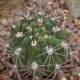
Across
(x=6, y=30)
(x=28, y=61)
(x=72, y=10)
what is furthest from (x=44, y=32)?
(x=72, y=10)

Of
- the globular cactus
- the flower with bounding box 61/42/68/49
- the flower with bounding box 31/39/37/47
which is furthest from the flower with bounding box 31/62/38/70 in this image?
the flower with bounding box 61/42/68/49

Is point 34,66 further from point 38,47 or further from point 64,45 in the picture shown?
point 64,45

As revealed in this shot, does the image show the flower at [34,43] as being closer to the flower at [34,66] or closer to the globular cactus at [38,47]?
the globular cactus at [38,47]

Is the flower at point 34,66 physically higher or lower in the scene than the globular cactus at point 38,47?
lower

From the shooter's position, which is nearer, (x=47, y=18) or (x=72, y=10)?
(x=47, y=18)

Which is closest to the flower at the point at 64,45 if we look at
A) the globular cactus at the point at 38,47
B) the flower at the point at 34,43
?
the globular cactus at the point at 38,47

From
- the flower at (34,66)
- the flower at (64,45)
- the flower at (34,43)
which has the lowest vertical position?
the flower at (34,66)

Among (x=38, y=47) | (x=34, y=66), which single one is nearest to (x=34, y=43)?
(x=38, y=47)

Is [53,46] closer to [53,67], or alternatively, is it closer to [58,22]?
[53,67]

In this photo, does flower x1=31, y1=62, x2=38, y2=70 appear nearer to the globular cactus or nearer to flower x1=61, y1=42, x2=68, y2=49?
the globular cactus
